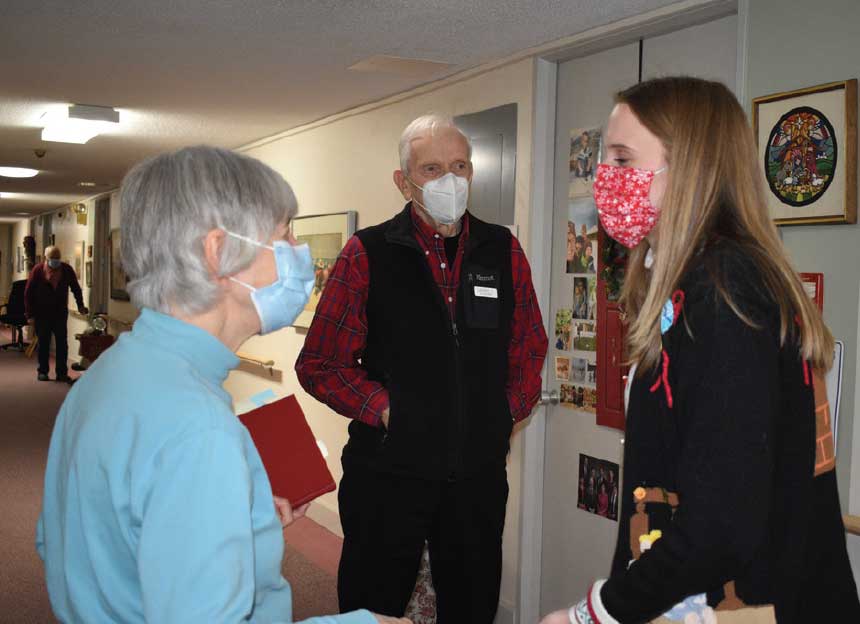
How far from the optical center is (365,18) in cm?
289

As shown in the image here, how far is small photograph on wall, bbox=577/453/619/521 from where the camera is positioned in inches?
119

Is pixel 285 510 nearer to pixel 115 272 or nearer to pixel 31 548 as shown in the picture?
pixel 31 548

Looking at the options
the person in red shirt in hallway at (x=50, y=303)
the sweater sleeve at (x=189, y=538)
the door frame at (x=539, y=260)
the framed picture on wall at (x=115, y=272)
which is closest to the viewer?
the sweater sleeve at (x=189, y=538)

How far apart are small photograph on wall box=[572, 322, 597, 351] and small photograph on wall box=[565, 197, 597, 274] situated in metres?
0.23

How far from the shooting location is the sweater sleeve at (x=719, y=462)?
1013 millimetres

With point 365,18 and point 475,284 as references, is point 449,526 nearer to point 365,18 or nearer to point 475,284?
point 475,284

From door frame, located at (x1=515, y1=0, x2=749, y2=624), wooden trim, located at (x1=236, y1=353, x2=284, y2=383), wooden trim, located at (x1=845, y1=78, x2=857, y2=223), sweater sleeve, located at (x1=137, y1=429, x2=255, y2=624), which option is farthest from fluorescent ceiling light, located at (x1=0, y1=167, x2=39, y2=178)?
sweater sleeve, located at (x1=137, y1=429, x2=255, y2=624)

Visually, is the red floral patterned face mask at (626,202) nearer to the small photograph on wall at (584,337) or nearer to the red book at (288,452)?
the red book at (288,452)

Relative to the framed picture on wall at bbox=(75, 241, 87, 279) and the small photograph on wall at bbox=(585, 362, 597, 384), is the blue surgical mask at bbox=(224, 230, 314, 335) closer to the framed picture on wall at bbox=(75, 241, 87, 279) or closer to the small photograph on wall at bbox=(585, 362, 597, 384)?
the small photograph on wall at bbox=(585, 362, 597, 384)

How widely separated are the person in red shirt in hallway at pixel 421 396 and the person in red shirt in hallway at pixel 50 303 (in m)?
9.19

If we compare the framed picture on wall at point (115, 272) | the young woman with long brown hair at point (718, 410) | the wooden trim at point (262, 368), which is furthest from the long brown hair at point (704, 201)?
the framed picture on wall at point (115, 272)

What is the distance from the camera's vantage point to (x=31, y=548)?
4.38m

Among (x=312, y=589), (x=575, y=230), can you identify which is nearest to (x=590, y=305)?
(x=575, y=230)

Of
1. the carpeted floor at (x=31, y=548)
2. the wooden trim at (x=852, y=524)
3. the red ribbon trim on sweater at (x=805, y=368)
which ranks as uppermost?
the red ribbon trim on sweater at (x=805, y=368)
